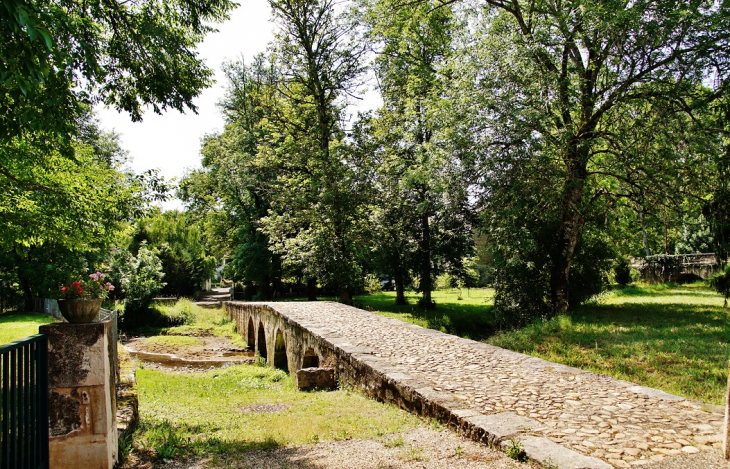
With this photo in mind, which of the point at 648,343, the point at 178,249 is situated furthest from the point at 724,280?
the point at 178,249

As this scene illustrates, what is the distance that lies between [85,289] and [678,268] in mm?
24750

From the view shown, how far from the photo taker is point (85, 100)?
736 centimetres

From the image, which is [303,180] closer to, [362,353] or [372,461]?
[362,353]

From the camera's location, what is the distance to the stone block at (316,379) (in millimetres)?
8672

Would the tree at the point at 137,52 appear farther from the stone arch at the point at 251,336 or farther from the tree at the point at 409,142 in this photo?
the stone arch at the point at 251,336

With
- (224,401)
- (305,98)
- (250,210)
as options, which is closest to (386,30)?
(305,98)

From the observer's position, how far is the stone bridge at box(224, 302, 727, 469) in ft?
12.4

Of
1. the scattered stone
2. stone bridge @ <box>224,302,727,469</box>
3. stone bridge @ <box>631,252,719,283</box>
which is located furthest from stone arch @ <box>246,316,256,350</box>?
stone bridge @ <box>631,252,719,283</box>

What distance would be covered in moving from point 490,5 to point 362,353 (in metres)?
11.0

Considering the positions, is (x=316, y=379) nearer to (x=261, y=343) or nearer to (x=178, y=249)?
(x=261, y=343)

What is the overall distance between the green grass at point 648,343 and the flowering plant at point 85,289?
6.79 m

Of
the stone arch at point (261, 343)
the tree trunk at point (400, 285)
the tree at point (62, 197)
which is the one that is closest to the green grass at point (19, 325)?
the tree at point (62, 197)

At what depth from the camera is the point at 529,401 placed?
16.5 ft

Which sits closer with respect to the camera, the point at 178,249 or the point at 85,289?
the point at 85,289
